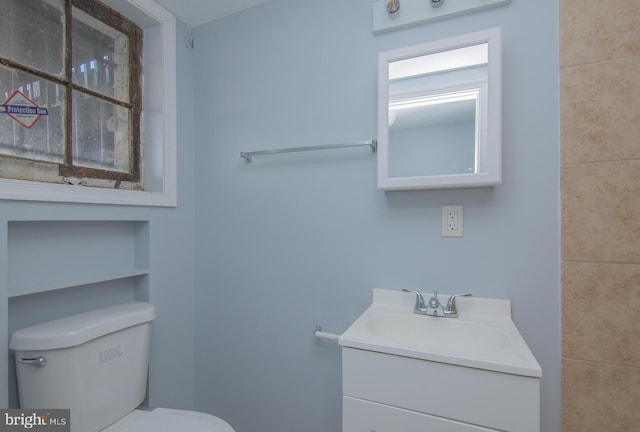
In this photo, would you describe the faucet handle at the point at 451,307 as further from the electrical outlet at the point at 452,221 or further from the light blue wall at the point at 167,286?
the light blue wall at the point at 167,286

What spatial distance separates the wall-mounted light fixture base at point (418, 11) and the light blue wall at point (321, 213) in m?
0.03

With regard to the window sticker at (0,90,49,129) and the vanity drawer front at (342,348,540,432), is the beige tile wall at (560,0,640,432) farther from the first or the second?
the window sticker at (0,90,49,129)

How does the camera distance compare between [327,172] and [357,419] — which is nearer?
[357,419]

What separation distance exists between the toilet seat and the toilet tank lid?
35 cm

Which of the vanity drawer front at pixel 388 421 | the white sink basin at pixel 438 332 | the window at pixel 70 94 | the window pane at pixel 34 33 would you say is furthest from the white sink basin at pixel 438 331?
the window pane at pixel 34 33

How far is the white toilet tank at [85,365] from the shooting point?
99cm

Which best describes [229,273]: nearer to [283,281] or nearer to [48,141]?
[283,281]

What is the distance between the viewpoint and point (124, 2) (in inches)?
55.1

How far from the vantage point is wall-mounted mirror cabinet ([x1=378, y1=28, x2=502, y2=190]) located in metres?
1.06

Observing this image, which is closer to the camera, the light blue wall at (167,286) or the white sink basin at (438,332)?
the white sink basin at (438,332)

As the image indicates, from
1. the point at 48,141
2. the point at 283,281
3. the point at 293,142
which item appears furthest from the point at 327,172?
the point at 48,141

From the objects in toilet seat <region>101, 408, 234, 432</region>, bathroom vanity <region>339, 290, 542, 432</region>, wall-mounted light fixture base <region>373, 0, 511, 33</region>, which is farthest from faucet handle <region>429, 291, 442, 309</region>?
wall-mounted light fixture base <region>373, 0, 511, 33</region>

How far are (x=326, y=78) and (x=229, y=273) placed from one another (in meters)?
1.09

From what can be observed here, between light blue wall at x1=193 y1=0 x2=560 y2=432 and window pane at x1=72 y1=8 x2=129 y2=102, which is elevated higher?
window pane at x1=72 y1=8 x2=129 y2=102
